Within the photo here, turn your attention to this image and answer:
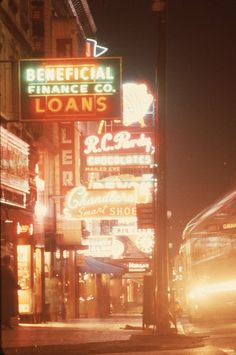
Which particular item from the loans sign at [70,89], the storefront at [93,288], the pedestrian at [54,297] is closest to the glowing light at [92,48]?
the storefront at [93,288]

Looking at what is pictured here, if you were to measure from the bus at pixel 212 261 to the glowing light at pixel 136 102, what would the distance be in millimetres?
8782

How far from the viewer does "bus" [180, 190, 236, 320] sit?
30.8 meters

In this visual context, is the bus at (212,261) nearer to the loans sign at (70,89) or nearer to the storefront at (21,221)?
the storefront at (21,221)

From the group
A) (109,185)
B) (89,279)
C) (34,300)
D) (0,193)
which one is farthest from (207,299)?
(89,279)

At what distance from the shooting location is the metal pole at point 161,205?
2323 centimetres

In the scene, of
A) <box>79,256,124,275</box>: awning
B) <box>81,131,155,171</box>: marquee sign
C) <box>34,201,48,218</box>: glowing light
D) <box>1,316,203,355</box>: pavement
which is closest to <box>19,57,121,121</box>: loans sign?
<box>1,316,203,355</box>: pavement

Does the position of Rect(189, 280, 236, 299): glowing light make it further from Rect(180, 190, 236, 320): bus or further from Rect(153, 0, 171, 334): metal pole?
Rect(153, 0, 171, 334): metal pole

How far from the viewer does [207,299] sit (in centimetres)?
3231

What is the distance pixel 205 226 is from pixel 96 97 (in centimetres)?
1052

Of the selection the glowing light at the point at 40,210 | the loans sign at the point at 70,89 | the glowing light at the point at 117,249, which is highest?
the loans sign at the point at 70,89

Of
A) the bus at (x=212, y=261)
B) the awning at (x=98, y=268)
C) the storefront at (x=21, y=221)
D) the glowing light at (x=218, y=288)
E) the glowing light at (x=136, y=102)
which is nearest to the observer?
the storefront at (x=21, y=221)

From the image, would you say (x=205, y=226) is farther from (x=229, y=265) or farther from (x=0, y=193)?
(x=0, y=193)

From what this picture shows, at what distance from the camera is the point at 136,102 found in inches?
1613

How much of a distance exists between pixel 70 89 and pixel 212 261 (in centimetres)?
1228
